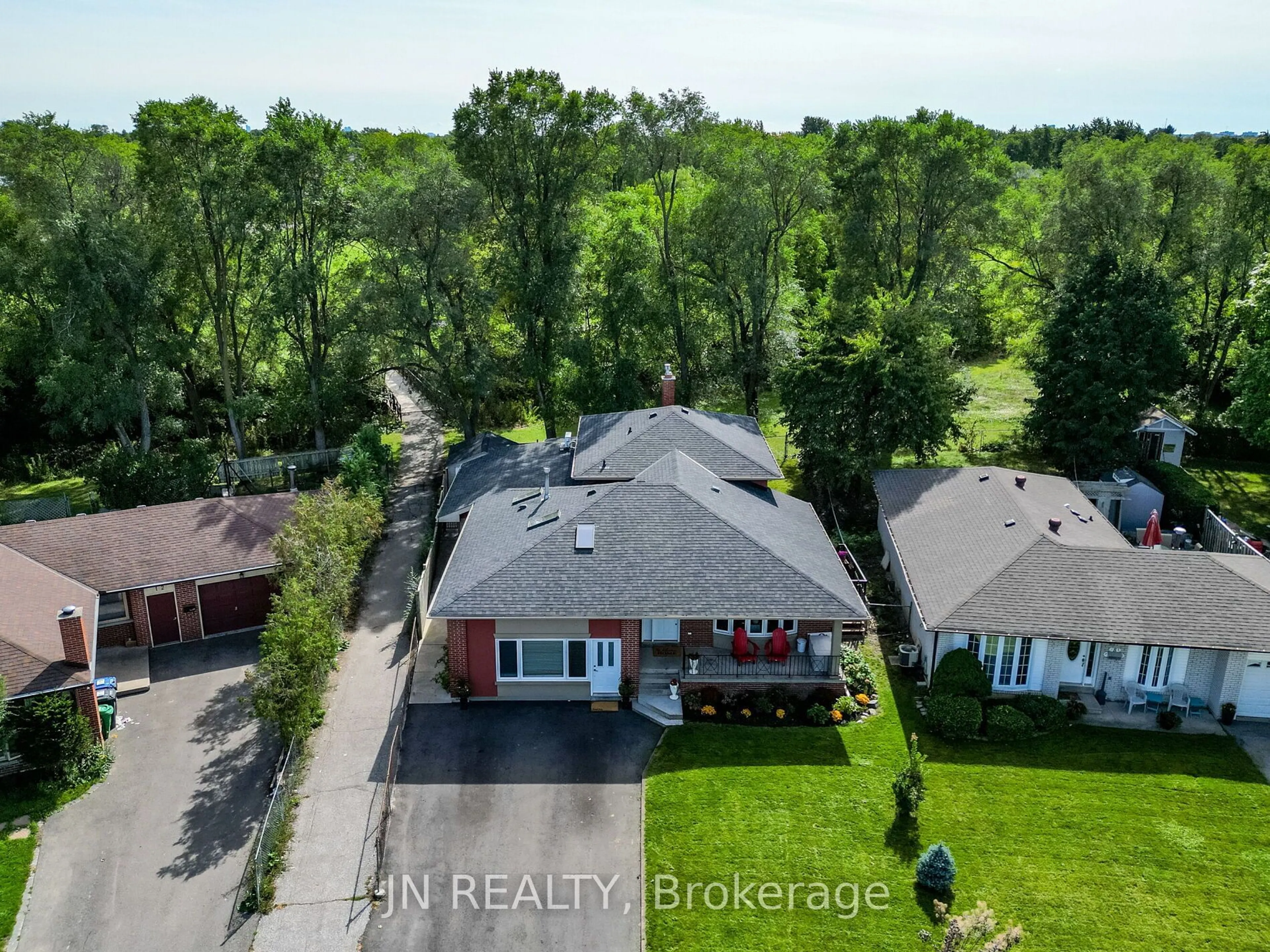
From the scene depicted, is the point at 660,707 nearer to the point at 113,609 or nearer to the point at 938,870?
the point at 938,870

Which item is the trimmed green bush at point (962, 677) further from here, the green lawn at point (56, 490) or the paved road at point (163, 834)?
the green lawn at point (56, 490)

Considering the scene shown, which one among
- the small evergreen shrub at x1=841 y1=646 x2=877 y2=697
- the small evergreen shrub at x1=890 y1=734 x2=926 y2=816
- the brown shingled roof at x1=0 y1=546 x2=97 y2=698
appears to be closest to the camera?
the small evergreen shrub at x1=890 y1=734 x2=926 y2=816

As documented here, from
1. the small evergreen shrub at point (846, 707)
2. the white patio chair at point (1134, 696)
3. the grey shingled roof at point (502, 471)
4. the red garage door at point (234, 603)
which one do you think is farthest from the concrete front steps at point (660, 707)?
the red garage door at point (234, 603)

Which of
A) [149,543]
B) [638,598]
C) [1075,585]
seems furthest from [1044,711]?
[149,543]

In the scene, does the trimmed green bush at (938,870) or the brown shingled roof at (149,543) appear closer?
the trimmed green bush at (938,870)

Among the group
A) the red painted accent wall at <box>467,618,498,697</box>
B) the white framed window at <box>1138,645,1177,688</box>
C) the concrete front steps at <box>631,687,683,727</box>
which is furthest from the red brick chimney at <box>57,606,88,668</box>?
Result: the white framed window at <box>1138,645,1177,688</box>

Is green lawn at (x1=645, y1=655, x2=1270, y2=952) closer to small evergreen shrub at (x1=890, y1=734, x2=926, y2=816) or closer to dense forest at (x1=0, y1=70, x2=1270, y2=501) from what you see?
small evergreen shrub at (x1=890, y1=734, x2=926, y2=816)
